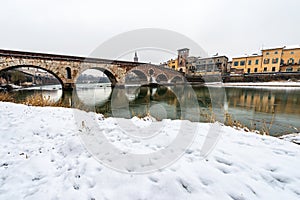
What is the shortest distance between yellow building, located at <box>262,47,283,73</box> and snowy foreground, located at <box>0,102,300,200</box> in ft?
145

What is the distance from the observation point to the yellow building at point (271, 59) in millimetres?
34544

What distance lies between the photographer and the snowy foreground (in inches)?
60.7

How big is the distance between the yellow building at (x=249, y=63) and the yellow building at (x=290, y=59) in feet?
15.2

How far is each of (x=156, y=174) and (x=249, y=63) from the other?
47195mm

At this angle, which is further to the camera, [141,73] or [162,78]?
[162,78]

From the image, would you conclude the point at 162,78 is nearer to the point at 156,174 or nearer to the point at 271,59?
the point at 271,59

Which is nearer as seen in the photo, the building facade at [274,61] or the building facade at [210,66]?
the building facade at [274,61]

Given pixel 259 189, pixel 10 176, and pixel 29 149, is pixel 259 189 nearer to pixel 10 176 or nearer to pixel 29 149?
pixel 10 176

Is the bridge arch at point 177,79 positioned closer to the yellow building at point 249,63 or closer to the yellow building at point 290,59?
the yellow building at point 249,63

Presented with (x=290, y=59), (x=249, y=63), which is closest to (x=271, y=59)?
(x=290, y=59)

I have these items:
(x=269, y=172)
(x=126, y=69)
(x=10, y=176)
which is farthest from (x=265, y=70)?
(x=10, y=176)

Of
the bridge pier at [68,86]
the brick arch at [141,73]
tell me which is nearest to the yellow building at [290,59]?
the brick arch at [141,73]

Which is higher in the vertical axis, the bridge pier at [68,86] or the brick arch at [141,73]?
the brick arch at [141,73]

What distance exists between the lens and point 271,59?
3547 cm
